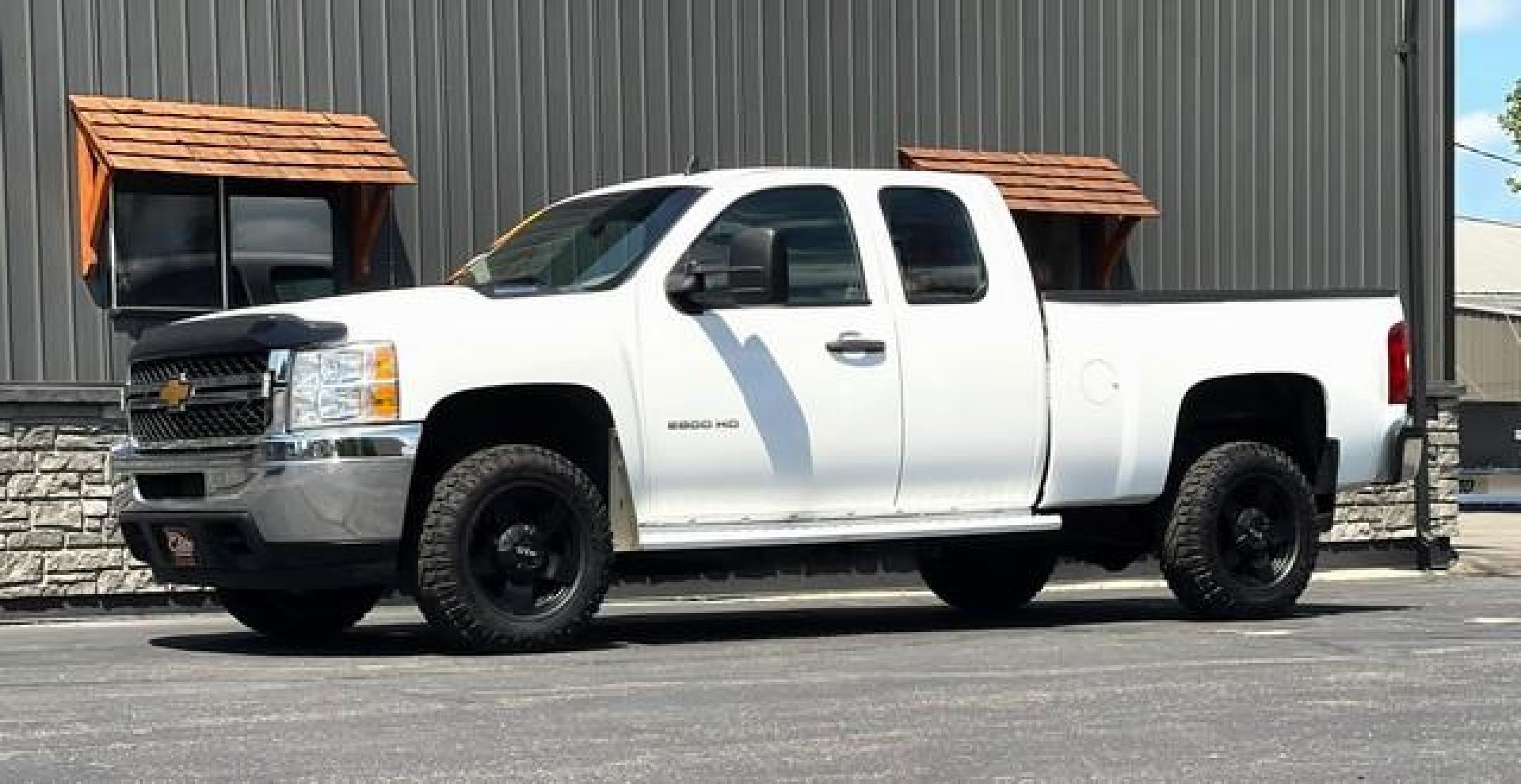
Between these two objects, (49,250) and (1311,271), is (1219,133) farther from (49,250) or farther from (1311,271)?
(49,250)

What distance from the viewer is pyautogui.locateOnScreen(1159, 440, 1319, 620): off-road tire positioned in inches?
394

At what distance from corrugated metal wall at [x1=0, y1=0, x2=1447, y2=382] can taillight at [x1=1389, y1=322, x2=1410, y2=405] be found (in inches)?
243

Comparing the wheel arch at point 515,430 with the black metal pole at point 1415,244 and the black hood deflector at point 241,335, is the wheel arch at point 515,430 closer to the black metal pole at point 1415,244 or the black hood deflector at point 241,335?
the black hood deflector at point 241,335

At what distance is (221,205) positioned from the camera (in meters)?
14.2

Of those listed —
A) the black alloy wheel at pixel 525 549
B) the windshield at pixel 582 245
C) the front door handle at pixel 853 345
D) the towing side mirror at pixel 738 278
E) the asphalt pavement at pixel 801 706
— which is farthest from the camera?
the front door handle at pixel 853 345

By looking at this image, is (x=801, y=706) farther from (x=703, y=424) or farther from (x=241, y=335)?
(x=241, y=335)

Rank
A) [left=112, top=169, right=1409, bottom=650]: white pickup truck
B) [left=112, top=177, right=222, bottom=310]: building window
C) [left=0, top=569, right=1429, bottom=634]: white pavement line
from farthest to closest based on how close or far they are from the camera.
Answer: [left=112, top=177, right=222, bottom=310]: building window → [left=0, top=569, right=1429, bottom=634]: white pavement line → [left=112, top=169, right=1409, bottom=650]: white pickup truck

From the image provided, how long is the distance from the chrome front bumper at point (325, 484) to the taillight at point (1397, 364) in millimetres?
4883

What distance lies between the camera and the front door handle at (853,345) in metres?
9.19

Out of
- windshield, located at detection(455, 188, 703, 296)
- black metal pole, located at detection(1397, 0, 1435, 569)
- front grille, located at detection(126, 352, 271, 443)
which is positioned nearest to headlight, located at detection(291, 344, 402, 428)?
front grille, located at detection(126, 352, 271, 443)

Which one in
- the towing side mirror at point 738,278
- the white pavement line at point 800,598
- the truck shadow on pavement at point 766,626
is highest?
the towing side mirror at point 738,278

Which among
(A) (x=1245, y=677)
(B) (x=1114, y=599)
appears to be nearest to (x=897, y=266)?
(A) (x=1245, y=677)

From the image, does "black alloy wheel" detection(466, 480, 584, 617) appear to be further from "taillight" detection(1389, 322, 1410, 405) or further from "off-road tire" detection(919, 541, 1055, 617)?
"taillight" detection(1389, 322, 1410, 405)

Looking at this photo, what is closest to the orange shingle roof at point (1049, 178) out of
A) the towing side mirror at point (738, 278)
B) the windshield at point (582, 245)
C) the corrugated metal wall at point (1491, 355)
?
the windshield at point (582, 245)
